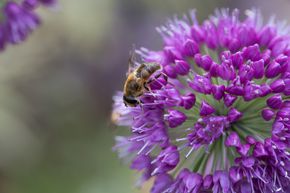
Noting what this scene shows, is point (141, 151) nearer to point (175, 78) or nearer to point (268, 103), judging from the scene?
point (175, 78)

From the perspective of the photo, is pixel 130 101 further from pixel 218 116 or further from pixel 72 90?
pixel 72 90

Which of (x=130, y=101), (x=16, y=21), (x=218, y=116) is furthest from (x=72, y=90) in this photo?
(x=218, y=116)

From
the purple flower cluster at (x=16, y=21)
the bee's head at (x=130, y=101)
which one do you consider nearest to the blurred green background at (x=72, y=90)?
the purple flower cluster at (x=16, y=21)

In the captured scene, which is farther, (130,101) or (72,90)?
(72,90)

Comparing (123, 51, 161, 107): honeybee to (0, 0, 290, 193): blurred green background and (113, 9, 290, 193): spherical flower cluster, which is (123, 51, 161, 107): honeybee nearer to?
(113, 9, 290, 193): spherical flower cluster

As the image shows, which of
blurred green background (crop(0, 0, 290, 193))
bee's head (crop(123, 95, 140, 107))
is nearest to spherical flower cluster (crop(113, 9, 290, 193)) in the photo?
bee's head (crop(123, 95, 140, 107))

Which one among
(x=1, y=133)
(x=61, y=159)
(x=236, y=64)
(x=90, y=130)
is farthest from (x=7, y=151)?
(x=236, y=64)
